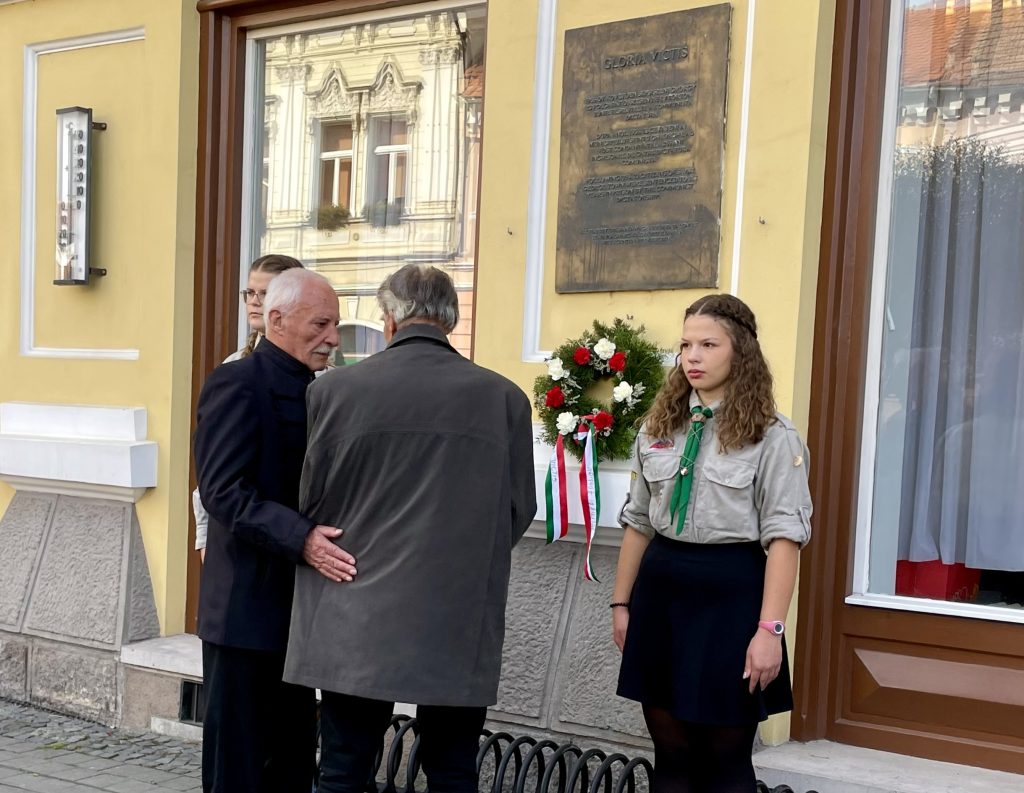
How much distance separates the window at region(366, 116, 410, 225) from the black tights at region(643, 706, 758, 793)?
9.91 feet

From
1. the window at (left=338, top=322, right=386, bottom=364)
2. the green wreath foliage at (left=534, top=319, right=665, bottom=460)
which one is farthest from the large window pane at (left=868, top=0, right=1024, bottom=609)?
the window at (left=338, top=322, right=386, bottom=364)

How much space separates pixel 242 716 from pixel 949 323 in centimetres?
269

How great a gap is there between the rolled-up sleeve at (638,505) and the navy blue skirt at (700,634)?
165 mm

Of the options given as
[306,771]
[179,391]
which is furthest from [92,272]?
[306,771]

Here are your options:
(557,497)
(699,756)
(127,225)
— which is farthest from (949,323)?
(127,225)

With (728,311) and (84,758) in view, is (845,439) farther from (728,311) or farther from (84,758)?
(84,758)

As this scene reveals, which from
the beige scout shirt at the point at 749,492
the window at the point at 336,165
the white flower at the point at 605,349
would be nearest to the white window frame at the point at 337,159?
the window at the point at 336,165

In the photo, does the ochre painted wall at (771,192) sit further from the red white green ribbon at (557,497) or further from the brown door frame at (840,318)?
the red white green ribbon at (557,497)

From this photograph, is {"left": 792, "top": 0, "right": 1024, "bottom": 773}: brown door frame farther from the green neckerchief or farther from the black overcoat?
the black overcoat

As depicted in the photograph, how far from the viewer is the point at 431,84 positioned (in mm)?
5629

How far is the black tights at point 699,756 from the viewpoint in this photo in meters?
3.38

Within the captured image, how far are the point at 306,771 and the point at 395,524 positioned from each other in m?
1.09

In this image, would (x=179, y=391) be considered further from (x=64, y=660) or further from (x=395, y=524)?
(x=395, y=524)

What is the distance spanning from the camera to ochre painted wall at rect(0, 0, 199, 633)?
585cm
